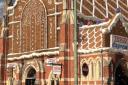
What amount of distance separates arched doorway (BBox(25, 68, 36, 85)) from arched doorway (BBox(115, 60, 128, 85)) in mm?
11224

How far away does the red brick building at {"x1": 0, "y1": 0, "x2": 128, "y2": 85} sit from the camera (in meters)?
40.9

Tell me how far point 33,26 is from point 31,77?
6.15 meters

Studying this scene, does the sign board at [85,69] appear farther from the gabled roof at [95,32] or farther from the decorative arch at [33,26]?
the decorative arch at [33,26]

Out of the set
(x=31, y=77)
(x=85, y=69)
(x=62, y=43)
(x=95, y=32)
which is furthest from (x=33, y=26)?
(x=85, y=69)

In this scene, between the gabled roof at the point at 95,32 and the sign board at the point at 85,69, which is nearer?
the gabled roof at the point at 95,32

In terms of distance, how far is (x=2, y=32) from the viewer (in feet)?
175

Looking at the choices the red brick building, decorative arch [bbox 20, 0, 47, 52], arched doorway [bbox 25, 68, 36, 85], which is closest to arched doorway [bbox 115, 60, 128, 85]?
the red brick building

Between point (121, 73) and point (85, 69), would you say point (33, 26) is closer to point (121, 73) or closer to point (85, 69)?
point (85, 69)

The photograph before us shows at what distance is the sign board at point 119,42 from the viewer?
4097cm

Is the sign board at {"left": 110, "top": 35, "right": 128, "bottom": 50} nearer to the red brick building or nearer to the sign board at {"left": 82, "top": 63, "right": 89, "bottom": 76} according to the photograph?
the red brick building

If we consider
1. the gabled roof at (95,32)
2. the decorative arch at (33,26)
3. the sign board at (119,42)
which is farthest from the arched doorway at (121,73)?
the decorative arch at (33,26)

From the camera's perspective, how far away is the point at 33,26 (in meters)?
49.5

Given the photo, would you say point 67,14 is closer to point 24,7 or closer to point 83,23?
point 83,23

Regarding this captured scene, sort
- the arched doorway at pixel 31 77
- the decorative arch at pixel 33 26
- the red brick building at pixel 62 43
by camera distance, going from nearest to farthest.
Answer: the red brick building at pixel 62 43
the decorative arch at pixel 33 26
the arched doorway at pixel 31 77
